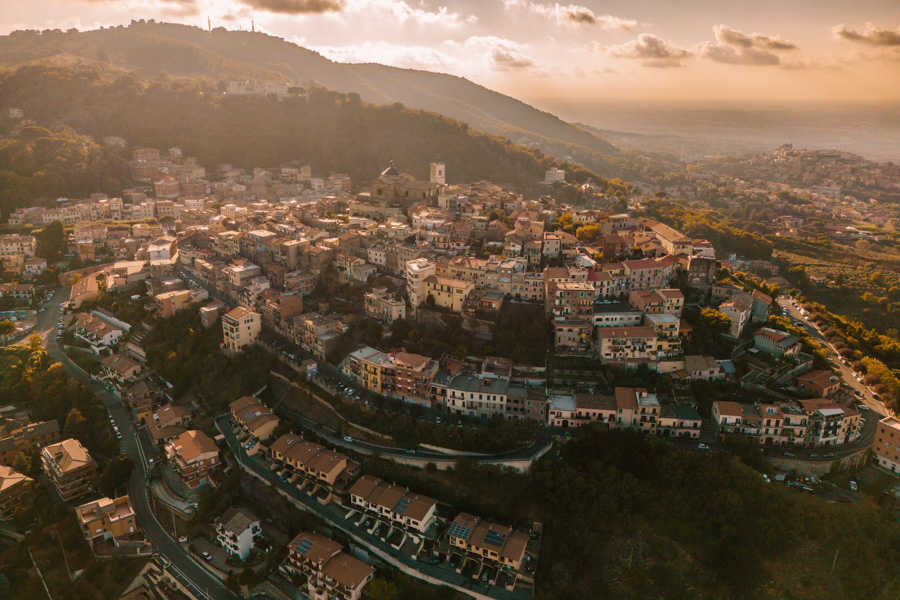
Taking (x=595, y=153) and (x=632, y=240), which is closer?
(x=632, y=240)

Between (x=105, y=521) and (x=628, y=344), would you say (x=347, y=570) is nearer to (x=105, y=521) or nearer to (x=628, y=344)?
(x=105, y=521)

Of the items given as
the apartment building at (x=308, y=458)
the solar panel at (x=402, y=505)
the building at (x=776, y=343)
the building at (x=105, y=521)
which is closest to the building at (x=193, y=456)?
the building at (x=105, y=521)

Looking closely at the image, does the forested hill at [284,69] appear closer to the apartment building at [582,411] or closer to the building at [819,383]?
the building at [819,383]

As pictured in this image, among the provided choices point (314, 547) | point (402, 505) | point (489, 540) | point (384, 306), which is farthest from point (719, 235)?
point (314, 547)

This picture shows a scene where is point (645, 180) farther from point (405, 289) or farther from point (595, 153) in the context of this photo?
point (405, 289)

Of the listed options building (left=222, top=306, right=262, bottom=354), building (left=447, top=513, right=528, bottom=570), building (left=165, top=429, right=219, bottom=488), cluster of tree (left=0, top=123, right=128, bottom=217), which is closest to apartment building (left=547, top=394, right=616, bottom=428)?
building (left=447, top=513, right=528, bottom=570)

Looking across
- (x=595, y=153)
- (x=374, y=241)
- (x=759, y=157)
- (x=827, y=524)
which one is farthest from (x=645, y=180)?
(x=827, y=524)
